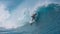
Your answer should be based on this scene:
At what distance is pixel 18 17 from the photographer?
1.92 metres

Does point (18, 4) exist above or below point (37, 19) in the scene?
above

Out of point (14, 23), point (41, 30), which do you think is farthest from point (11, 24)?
point (41, 30)

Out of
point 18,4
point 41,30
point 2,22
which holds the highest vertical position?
point 18,4

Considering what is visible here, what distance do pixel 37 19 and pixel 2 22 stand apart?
1.26 feet

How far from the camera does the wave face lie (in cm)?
188

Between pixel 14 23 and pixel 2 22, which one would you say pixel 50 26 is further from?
pixel 2 22

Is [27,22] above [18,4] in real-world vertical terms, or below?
below

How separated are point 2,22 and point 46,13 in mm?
490

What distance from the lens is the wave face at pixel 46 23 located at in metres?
1.88

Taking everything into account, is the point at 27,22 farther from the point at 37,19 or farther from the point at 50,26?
the point at 50,26

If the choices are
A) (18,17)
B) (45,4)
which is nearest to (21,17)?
(18,17)

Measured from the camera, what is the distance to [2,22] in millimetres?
1916

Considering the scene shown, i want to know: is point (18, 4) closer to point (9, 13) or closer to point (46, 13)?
point (9, 13)

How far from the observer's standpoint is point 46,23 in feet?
6.23
